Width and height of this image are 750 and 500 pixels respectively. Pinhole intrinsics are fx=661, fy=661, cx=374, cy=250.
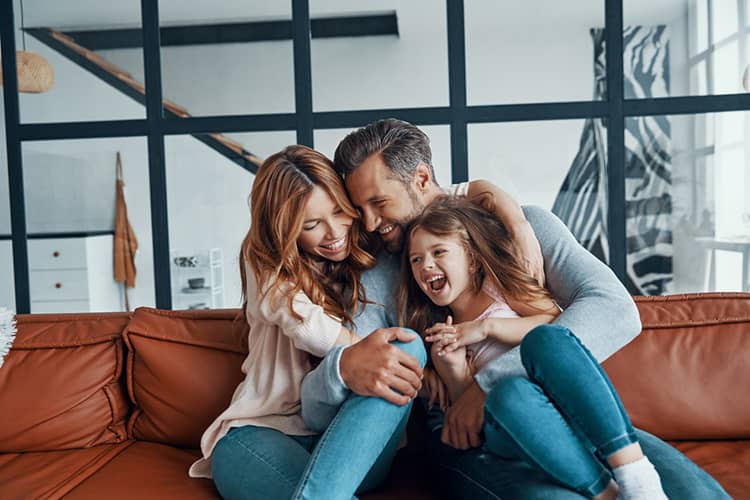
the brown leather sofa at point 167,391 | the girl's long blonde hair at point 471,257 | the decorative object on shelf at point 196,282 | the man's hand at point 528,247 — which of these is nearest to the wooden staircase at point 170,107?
the decorative object on shelf at point 196,282

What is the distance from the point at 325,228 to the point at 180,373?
0.59 metres

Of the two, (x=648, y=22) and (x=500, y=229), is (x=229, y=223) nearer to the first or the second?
(x=500, y=229)

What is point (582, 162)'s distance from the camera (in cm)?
250

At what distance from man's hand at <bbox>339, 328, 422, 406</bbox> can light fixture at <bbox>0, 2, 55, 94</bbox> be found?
199cm

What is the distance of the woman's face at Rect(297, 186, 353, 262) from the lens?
156cm

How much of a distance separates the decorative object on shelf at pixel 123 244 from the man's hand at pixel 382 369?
1593 millimetres

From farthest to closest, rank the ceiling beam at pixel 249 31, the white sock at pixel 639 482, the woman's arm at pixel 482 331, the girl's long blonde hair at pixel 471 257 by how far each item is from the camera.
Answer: the ceiling beam at pixel 249 31 < the girl's long blonde hair at pixel 471 257 < the woman's arm at pixel 482 331 < the white sock at pixel 639 482

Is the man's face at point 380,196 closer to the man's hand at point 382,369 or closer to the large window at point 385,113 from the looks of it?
the man's hand at point 382,369

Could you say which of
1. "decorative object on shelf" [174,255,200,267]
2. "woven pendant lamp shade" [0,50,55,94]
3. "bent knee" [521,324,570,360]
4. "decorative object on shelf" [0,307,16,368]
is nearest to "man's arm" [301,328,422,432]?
"bent knee" [521,324,570,360]

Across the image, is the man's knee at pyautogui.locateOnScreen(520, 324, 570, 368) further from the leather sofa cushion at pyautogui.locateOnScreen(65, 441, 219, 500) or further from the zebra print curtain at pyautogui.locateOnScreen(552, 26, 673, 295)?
the zebra print curtain at pyautogui.locateOnScreen(552, 26, 673, 295)

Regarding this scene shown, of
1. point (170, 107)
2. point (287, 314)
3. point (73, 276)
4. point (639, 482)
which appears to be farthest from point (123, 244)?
point (639, 482)

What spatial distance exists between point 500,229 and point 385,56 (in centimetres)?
118

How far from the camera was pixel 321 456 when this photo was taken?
126cm

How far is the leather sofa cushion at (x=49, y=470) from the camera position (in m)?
1.49
